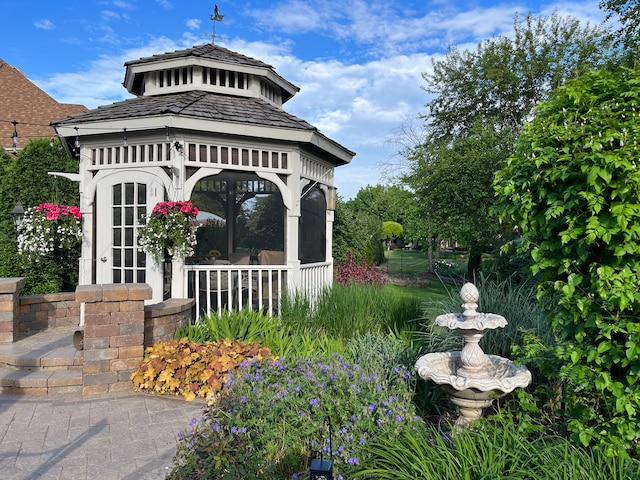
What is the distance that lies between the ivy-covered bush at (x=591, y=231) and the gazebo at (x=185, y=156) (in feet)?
12.9

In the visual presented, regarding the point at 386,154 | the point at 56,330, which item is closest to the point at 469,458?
the point at 56,330

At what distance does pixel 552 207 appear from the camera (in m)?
2.39

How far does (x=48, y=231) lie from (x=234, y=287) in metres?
2.99

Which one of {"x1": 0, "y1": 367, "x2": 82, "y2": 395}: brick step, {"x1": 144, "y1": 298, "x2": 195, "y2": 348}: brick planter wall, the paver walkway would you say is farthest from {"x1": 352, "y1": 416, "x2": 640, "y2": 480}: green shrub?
{"x1": 0, "y1": 367, "x2": 82, "y2": 395}: brick step

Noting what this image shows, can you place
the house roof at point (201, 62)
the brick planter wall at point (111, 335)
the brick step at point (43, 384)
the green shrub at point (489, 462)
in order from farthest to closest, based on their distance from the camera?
the house roof at point (201, 62)
the brick step at point (43, 384)
the brick planter wall at point (111, 335)
the green shrub at point (489, 462)

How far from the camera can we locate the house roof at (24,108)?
14711 millimetres

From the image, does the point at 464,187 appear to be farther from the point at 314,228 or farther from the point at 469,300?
the point at 469,300

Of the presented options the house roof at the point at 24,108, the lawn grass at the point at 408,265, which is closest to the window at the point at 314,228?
the house roof at the point at 24,108

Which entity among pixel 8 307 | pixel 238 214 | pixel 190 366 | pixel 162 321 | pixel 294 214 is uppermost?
pixel 238 214

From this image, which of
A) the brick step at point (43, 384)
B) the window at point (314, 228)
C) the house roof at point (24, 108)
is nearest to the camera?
the brick step at point (43, 384)

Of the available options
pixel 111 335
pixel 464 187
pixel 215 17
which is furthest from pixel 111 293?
pixel 464 187

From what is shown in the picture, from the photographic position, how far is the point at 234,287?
310 inches

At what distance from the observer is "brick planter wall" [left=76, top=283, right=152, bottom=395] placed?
14.3ft

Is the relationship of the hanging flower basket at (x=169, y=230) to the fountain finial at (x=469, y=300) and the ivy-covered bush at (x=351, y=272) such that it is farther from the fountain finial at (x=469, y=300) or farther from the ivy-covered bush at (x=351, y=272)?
the ivy-covered bush at (x=351, y=272)
